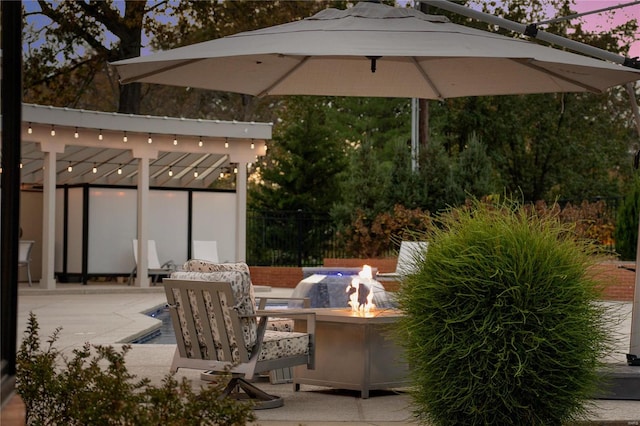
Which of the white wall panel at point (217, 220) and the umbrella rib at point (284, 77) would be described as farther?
the white wall panel at point (217, 220)

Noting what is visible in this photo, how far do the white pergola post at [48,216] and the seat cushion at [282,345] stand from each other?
454 inches

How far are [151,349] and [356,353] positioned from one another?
3.10 meters

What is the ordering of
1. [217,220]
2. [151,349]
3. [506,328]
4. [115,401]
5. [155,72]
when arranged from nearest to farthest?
[115,401]
[506,328]
[155,72]
[151,349]
[217,220]

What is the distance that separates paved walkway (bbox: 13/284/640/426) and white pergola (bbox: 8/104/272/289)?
931 mm

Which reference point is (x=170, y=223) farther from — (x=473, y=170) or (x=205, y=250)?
(x=473, y=170)

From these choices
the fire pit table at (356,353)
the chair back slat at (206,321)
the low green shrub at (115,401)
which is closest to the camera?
the low green shrub at (115,401)

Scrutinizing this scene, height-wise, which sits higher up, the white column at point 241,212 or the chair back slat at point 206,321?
the white column at point 241,212

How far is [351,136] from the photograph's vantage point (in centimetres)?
3244

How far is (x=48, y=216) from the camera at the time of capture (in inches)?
718

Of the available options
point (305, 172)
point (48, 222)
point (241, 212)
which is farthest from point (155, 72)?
point (305, 172)

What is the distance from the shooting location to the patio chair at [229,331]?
699cm

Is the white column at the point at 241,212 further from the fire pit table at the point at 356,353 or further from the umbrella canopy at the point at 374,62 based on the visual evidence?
the fire pit table at the point at 356,353

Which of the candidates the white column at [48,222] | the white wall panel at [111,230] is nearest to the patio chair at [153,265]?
the white wall panel at [111,230]

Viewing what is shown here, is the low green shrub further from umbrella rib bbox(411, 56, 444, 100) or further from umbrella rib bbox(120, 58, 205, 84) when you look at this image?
umbrella rib bbox(411, 56, 444, 100)
